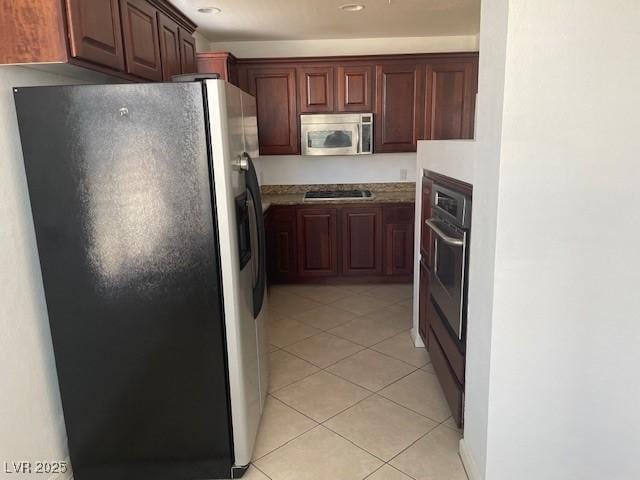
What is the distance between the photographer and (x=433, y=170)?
8.15 feet

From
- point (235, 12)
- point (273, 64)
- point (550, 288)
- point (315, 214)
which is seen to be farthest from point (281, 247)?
point (550, 288)

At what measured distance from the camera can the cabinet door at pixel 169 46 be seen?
2.65 metres

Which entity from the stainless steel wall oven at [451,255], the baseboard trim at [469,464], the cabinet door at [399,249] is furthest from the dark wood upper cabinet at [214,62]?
the baseboard trim at [469,464]

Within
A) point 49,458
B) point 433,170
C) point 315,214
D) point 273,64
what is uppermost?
point 273,64

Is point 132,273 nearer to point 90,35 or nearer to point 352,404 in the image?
point 90,35

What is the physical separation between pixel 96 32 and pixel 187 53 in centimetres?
141

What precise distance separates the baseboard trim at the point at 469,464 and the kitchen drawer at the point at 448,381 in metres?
0.12

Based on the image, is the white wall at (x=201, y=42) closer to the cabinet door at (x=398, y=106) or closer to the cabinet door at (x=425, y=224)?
the cabinet door at (x=398, y=106)

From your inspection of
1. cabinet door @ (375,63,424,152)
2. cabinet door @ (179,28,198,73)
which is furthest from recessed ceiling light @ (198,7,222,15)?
cabinet door @ (375,63,424,152)

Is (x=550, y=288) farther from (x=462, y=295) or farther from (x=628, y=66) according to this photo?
(x=628, y=66)

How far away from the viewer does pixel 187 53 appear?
3.11 metres

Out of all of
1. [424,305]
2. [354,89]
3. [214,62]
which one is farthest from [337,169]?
[424,305]

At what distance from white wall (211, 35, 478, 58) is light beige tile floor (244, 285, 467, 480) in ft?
8.28

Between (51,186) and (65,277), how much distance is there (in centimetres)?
34
